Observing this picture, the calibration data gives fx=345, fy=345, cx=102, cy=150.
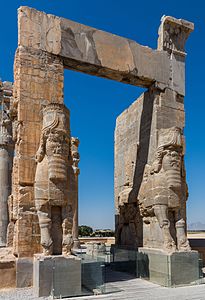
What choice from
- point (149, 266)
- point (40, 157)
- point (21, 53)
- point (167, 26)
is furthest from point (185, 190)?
point (21, 53)

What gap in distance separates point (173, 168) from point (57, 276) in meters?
3.85

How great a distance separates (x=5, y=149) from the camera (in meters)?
14.6

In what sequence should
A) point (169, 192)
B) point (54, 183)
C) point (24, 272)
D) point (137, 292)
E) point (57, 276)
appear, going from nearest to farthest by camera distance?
point (57, 276)
point (54, 183)
point (24, 272)
point (137, 292)
point (169, 192)

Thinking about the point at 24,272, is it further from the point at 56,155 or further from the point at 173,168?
the point at 173,168

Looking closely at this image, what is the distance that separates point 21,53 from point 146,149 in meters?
4.43

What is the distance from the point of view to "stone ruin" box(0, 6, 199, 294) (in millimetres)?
7199

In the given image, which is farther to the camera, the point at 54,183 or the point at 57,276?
the point at 54,183

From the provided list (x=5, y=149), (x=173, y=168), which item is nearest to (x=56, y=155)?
(x=173, y=168)

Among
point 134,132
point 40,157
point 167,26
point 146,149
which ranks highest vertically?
point 167,26

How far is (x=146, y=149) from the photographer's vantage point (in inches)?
401

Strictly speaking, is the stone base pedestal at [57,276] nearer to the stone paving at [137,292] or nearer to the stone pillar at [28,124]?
the stone paving at [137,292]

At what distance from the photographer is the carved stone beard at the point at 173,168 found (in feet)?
28.1

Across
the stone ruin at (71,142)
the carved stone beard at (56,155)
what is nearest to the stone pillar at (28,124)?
the stone ruin at (71,142)

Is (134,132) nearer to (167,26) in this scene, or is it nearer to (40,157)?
(167,26)
